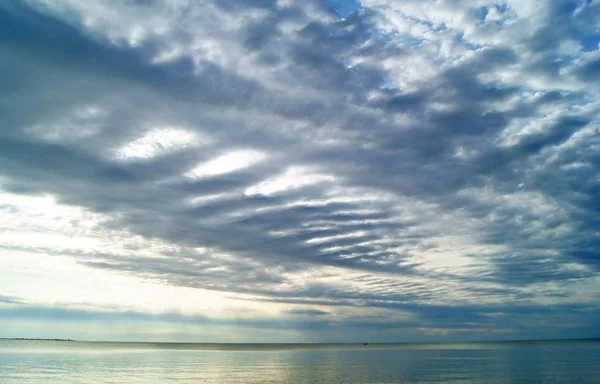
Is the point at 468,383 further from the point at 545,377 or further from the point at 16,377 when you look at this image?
the point at 16,377

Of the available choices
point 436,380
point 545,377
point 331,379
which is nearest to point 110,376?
point 331,379

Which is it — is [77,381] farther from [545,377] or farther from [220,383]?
[545,377]

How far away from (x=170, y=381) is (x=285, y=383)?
19554mm

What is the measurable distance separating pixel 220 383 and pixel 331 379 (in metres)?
18.9

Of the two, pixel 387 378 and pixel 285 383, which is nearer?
pixel 285 383

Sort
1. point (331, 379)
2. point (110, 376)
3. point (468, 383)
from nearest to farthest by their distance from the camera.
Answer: point (468, 383) < point (331, 379) < point (110, 376)

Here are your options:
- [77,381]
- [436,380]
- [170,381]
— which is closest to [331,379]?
[436,380]

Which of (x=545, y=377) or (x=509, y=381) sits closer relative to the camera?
(x=509, y=381)

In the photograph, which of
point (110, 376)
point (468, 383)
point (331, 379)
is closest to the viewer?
point (468, 383)

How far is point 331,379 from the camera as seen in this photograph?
7788 cm

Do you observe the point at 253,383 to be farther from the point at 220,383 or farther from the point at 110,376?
the point at 110,376

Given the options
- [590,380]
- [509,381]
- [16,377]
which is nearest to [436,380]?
[509,381]

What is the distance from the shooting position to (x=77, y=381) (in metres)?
75.8

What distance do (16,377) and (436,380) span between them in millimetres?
72694
